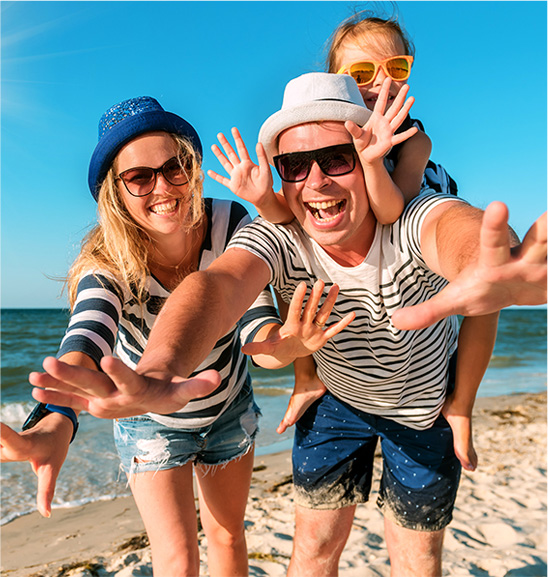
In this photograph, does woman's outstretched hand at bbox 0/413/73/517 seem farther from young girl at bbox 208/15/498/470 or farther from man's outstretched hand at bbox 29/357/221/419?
young girl at bbox 208/15/498/470

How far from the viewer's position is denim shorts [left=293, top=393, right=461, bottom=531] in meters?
3.01

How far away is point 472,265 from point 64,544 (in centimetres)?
484

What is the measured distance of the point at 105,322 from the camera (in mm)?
2320

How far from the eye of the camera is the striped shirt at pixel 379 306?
7.75 feet

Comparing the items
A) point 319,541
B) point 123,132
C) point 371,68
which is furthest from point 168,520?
point 371,68

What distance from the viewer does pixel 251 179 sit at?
94.7 inches

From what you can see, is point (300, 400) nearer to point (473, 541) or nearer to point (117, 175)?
point (117, 175)

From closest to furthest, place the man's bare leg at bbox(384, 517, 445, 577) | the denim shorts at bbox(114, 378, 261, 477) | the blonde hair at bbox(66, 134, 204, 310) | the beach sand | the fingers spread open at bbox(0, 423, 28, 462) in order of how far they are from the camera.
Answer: the fingers spread open at bbox(0, 423, 28, 462), the blonde hair at bbox(66, 134, 204, 310), the denim shorts at bbox(114, 378, 261, 477), the man's bare leg at bbox(384, 517, 445, 577), the beach sand

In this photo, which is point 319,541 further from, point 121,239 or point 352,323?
point 121,239

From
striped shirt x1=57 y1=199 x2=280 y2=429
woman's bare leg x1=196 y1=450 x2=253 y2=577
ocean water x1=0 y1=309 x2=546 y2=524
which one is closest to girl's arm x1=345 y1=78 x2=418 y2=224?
striped shirt x1=57 y1=199 x2=280 y2=429

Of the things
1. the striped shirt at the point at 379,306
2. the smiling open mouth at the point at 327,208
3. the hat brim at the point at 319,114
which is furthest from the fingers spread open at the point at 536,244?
the hat brim at the point at 319,114

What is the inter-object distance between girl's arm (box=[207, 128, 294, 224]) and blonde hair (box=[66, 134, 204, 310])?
0.31 m

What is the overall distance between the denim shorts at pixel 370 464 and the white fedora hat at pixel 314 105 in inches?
62.9

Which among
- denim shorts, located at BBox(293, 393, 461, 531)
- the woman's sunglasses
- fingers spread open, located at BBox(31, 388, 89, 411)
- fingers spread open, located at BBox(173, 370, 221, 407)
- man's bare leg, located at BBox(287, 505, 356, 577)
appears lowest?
man's bare leg, located at BBox(287, 505, 356, 577)
